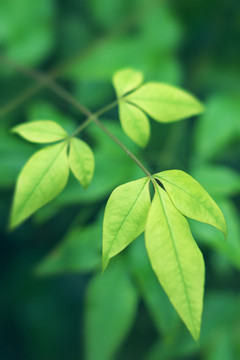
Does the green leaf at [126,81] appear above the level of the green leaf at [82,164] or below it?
above

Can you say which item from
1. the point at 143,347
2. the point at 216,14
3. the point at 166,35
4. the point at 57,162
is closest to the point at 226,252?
the point at 57,162

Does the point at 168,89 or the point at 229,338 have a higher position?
the point at 168,89

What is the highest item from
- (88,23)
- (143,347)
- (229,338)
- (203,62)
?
(88,23)

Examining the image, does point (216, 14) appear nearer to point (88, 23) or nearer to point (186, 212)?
point (88, 23)

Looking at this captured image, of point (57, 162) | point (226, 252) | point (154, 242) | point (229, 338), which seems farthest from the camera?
point (229, 338)

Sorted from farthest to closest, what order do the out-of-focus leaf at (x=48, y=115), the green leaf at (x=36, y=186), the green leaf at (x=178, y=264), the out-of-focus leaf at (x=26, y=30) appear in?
the out-of-focus leaf at (x=26, y=30), the out-of-focus leaf at (x=48, y=115), the green leaf at (x=36, y=186), the green leaf at (x=178, y=264)

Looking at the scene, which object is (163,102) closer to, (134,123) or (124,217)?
(134,123)

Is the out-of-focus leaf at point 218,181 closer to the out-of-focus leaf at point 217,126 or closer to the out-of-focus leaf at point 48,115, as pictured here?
the out-of-focus leaf at point 217,126

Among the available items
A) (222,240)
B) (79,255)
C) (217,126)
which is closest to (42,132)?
(79,255)

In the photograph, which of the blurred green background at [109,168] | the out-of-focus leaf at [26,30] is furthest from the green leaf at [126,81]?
the out-of-focus leaf at [26,30]
